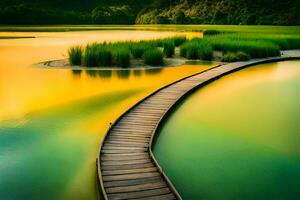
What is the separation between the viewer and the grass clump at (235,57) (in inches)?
696

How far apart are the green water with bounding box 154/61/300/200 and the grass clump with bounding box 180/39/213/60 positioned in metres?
7.45

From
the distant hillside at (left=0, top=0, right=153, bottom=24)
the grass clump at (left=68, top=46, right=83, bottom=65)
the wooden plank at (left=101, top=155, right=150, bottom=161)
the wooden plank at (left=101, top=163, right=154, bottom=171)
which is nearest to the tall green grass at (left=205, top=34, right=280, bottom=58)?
the grass clump at (left=68, top=46, right=83, bottom=65)

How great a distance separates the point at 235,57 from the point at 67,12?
67.5m

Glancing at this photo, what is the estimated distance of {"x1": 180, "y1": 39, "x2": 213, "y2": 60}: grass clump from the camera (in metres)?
18.5

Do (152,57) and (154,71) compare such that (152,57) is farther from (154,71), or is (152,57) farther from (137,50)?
(154,71)

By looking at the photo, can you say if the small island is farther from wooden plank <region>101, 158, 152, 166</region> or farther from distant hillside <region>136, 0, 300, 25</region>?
distant hillside <region>136, 0, 300, 25</region>

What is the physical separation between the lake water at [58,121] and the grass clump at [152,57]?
1.10 metres

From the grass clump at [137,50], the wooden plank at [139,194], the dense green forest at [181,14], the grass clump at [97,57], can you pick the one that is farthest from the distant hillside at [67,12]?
the wooden plank at [139,194]

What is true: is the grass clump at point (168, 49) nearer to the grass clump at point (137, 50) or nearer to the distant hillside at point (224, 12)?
the grass clump at point (137, 50)

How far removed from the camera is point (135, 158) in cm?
542

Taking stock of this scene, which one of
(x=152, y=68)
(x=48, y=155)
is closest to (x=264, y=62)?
(x=152, y=68)

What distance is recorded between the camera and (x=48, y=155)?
602 centimetres

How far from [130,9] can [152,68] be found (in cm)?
7541

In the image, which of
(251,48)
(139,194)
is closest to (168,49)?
(251,48)
